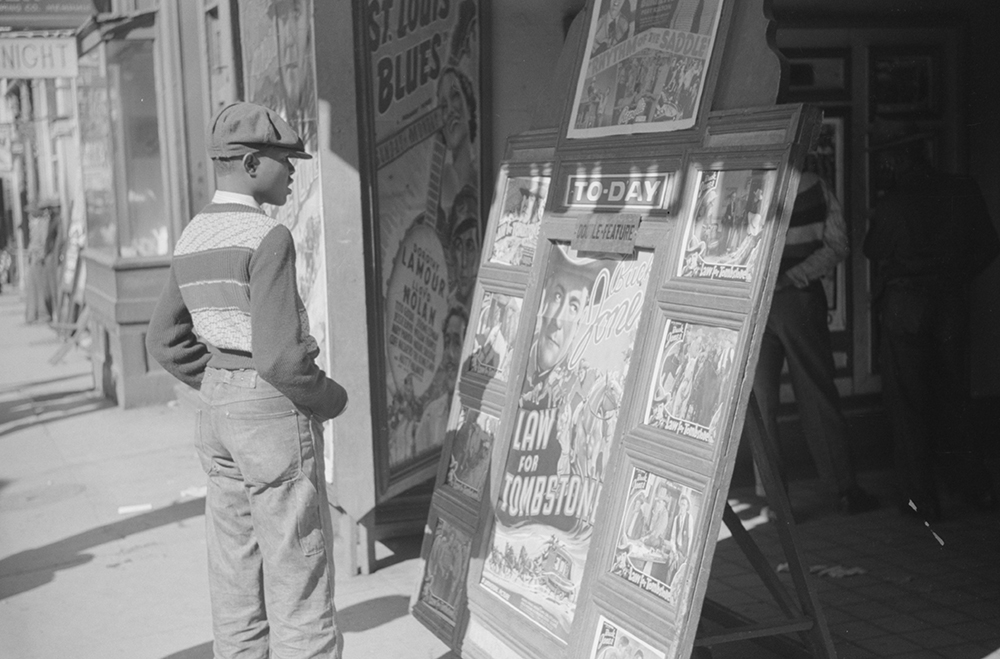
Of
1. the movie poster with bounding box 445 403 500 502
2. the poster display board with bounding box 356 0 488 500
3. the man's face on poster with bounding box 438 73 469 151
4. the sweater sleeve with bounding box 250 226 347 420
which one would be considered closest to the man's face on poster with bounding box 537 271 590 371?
the movie poster with bounding box 445 403 500 502

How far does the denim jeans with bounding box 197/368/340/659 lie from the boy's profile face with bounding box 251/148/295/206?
575 mm

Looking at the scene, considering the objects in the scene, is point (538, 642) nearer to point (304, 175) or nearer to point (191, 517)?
point (304, 175)

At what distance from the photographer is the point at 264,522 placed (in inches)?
150

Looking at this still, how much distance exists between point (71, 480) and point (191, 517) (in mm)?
1626

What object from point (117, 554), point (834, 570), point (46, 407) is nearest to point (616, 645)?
point (834, 570)

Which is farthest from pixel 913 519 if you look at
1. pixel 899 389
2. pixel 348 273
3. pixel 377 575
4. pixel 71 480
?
pixel 71 480

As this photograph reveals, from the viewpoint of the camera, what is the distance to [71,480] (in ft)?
27.7

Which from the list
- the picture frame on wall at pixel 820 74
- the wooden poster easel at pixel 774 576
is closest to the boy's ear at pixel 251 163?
the wooden poster easel at pixel 774 576

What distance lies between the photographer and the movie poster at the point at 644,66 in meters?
3.74

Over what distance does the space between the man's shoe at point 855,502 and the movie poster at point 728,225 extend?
3.41m

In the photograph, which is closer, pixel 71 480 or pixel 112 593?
pixel 112 593

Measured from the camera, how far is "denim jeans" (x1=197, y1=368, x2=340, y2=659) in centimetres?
374

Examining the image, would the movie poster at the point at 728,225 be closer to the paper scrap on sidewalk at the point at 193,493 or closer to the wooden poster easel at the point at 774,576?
the wooden poster easel at the point at 774,576

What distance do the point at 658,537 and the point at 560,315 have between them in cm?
97
